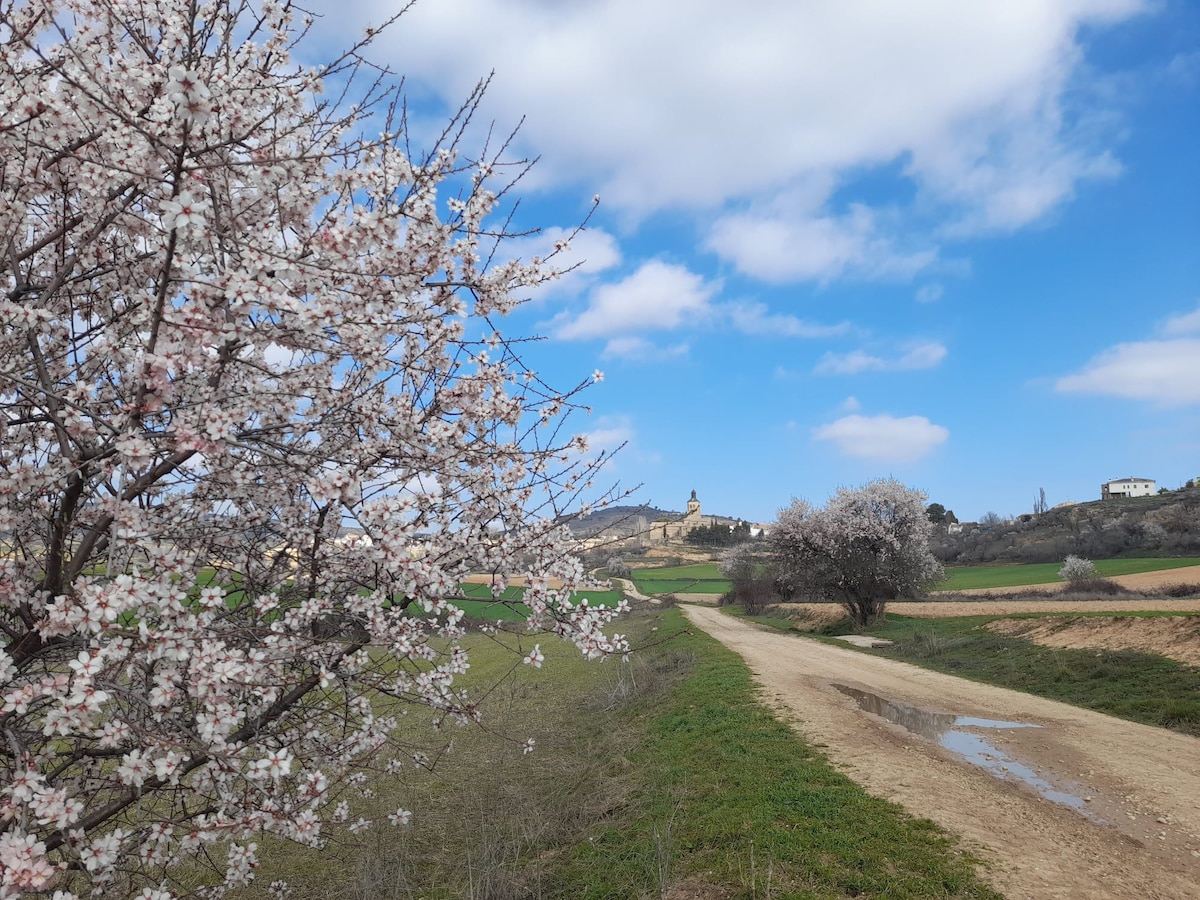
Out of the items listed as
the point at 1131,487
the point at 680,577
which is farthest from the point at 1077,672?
the point at 1131,487

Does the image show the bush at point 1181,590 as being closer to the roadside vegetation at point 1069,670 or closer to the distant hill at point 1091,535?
the roadside vegetation at point 1069,670

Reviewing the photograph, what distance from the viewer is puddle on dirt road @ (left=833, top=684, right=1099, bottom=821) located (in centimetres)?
915

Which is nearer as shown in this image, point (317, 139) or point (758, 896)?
point (317, 139)

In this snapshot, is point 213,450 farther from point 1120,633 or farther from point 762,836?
point 1120,633

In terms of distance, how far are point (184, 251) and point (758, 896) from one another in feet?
22.7

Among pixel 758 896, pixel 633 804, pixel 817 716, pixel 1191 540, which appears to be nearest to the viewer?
pixel 758 896

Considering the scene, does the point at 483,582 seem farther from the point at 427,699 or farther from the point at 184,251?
the point at 184,251

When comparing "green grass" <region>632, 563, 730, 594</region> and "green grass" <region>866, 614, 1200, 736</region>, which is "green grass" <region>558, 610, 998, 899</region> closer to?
"green grass" <region>866, 614, 1200, 736</region>

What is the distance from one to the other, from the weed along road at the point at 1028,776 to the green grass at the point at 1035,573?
2681cm

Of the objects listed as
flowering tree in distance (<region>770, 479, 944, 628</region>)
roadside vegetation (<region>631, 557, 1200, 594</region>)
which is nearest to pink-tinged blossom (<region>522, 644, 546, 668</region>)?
roadside vegetation (<region>631, 557, 1200, 594</region>)

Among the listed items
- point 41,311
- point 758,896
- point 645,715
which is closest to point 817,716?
point 645,715

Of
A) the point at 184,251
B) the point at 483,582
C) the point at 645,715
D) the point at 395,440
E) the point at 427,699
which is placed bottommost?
the point at 645,715

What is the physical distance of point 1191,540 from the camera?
50.5m

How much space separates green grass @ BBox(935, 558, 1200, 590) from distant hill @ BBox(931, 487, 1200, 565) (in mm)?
3226
